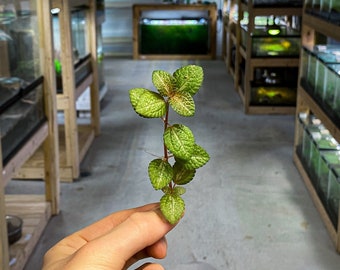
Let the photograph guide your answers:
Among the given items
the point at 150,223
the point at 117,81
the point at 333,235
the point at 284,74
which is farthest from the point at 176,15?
the point at 150,223

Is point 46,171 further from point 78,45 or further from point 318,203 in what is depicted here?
point 318,203

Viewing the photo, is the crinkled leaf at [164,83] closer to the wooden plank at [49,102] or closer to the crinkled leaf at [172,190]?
the crinkled leaf at [172,190]

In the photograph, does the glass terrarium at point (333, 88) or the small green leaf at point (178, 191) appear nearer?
the small green leaf at point (178, 191)

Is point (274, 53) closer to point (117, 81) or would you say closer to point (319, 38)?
point (319, 38)

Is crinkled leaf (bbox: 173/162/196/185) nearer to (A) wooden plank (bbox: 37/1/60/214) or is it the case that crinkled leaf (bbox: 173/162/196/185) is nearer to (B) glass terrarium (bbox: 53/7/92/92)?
(A) wooden plank (bbox: 37/1/60/214)

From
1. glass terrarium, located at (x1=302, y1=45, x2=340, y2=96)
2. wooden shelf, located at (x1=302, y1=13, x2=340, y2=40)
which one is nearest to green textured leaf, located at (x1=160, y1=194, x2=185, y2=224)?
wooden shelf, located at (x1=302, y1=13, x2=340, y2=40)

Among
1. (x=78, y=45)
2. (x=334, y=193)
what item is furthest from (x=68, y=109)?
(x=334, y=193)

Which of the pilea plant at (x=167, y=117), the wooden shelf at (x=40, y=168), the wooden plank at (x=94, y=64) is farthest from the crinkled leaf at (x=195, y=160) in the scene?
the wooden plank at (x=94, y=64)
